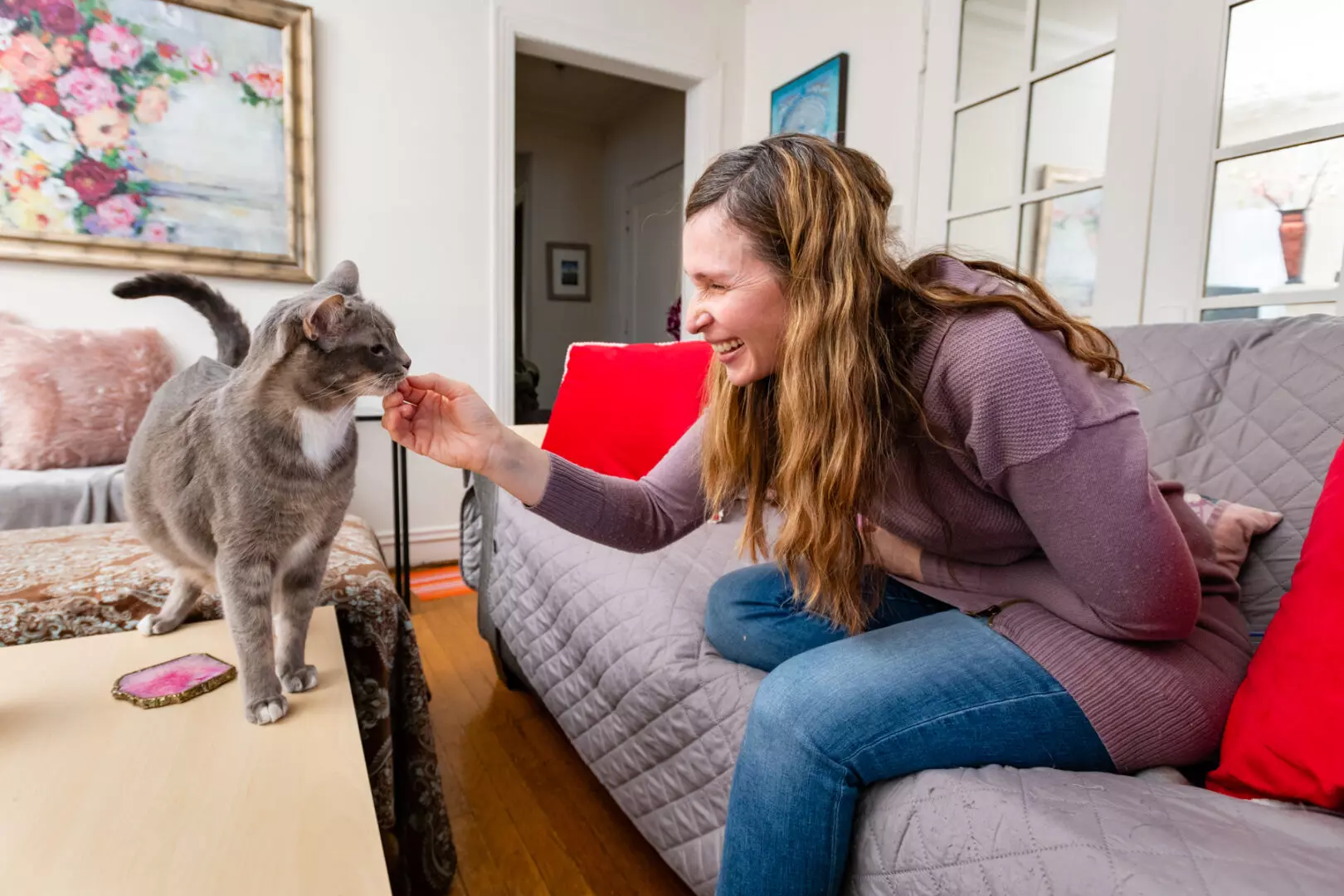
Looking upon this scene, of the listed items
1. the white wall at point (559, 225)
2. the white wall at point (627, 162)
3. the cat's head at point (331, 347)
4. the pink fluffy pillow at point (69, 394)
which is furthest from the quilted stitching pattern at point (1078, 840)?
the white wall at point (559, 225)

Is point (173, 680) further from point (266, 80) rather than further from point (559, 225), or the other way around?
point (559, 225)

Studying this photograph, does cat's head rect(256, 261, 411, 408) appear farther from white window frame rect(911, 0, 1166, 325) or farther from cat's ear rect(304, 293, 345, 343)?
white window frame rect(911, 0, 1166, 325)

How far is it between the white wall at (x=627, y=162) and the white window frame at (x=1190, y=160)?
295 centimetres

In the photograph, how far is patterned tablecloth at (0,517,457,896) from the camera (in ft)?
3.22

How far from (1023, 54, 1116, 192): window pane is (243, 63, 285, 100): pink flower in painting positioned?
250cm

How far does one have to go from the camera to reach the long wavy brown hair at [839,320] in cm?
76

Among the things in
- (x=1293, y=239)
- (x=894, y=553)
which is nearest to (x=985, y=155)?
(x=1293, y=239)

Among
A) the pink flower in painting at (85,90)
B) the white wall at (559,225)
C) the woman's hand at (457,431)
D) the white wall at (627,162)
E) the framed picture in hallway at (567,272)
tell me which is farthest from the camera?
the framed picture in hallway at (567,272)

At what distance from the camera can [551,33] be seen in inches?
115

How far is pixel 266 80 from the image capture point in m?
2.49

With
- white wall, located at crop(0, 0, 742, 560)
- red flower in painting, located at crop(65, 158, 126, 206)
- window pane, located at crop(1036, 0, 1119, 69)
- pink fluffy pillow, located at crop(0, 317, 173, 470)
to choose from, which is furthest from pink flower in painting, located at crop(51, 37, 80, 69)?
window pane, located at crop(1036, 0, 1119, 69)

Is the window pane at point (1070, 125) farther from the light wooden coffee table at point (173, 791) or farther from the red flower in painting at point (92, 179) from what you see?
the red flower in painting at point (92, 179)

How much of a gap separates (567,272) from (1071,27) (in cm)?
381

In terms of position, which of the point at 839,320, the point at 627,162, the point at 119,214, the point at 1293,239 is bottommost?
the point at 839,320
